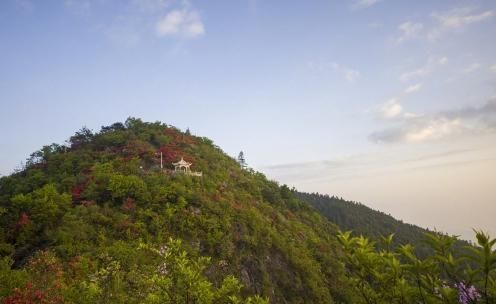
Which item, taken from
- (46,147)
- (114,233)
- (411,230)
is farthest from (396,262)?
(411,230)

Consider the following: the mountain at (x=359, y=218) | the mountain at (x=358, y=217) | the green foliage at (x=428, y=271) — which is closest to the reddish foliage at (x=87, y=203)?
the green foliage at (x=428, y=271)

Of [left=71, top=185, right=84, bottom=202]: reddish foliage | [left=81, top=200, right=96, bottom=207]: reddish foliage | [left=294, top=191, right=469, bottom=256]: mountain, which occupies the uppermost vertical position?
[left=71, top=185, right=84, bottom=202]: reddish foliage

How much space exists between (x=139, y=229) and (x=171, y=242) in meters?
22.4

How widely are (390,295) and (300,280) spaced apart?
30.7 m

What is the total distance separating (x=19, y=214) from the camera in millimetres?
28422

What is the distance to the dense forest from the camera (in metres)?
5.08

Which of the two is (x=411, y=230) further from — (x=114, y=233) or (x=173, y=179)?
(x=114, y=233)

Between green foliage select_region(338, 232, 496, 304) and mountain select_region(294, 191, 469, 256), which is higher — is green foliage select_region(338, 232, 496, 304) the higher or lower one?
the higher one

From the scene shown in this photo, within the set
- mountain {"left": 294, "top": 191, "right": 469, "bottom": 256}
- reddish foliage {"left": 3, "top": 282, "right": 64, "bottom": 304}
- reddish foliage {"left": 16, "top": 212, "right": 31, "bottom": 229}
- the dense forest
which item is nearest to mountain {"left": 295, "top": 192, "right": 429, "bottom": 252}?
mountain {"left": 294, "top": 191, "right": 469, "bottom": 256}

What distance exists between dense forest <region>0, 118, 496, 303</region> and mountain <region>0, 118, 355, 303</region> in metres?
0.10

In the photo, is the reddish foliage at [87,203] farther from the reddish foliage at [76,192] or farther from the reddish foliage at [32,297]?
the reddish foliage at [32,297]

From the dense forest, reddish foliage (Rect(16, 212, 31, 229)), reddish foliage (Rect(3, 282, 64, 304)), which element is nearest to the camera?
the dense forest

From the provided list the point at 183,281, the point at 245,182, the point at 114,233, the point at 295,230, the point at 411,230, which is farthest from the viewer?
the point at 411,230

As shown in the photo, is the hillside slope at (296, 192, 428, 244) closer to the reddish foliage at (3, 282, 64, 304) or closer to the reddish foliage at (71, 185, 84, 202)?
the reddish foliage at (71, 185, 84, 202)
